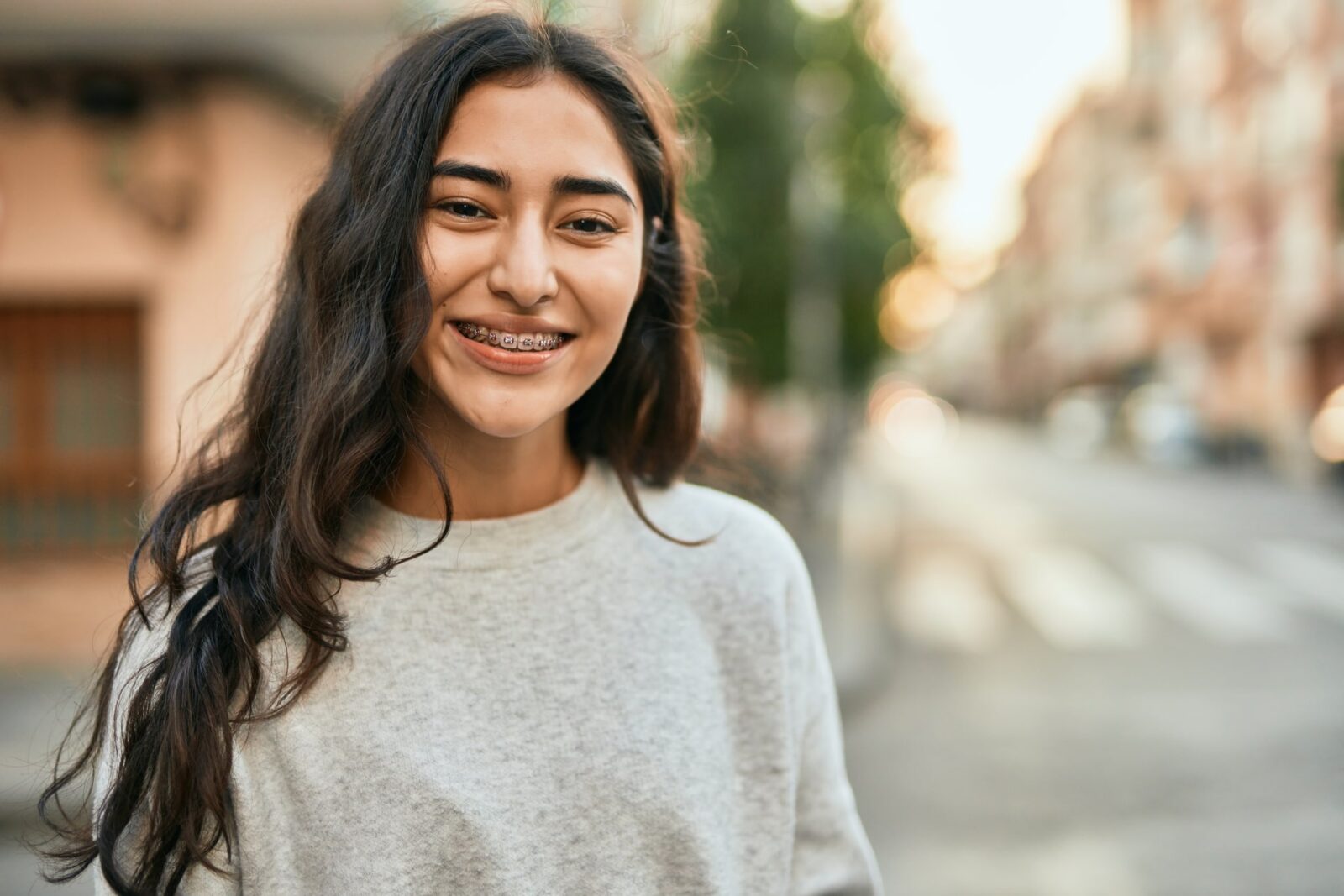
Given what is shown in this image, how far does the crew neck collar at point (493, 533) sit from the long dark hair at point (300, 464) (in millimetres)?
46

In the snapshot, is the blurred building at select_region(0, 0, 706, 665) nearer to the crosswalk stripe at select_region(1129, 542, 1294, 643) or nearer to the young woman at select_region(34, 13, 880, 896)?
the young woman at select_region(34, 13, 880, 896)

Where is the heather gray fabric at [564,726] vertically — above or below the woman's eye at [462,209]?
below

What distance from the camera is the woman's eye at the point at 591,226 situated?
1.55 meters

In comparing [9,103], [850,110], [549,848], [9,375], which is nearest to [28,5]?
[9,103]

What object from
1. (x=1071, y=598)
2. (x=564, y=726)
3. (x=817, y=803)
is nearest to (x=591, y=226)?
(x=564, y=726)

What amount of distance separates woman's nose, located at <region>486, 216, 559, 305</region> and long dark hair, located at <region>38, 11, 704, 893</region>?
10cm

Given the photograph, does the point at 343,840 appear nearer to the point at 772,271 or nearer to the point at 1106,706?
the point at 1106,706

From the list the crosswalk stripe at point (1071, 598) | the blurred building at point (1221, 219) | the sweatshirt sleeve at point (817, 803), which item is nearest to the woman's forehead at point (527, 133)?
the sweatshirt sleeve at point (817, 803)

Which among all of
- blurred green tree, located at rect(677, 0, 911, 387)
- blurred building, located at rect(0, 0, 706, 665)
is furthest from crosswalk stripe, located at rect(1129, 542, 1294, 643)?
blurred building, located at rect(0, 0, 706, 665)

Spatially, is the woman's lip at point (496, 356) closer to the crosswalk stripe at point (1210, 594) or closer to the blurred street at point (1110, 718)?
the blurred street at point (1110, 718)

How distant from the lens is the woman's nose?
1.48 meters

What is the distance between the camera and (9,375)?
9.01 meters

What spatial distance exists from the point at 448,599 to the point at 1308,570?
13.3 metres

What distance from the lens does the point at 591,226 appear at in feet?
5.12
